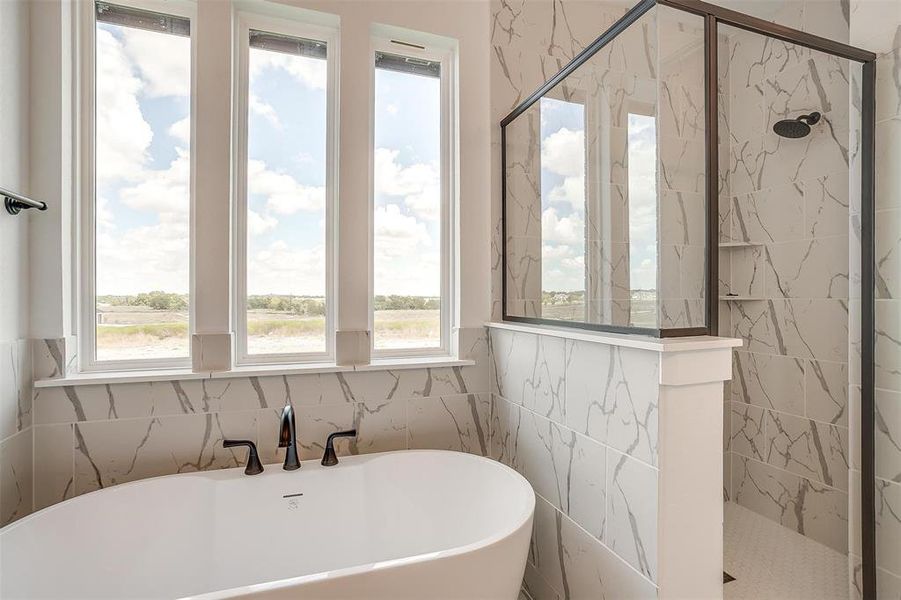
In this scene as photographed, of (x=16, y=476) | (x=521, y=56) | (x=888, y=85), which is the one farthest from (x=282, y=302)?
(x=888, y=85)

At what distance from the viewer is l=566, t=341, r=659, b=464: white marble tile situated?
121cm

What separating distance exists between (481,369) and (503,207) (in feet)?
2.64

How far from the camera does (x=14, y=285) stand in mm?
1541

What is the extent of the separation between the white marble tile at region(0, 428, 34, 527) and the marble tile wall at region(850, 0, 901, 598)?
3.02 meters

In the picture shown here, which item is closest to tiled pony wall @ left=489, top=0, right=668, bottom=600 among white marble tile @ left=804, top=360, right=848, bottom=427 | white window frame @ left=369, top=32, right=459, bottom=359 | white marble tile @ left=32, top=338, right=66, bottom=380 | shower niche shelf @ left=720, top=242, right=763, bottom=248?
white window frame @ left=369, top=32, right=459, bottom=359

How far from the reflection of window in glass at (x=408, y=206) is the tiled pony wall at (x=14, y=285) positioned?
4.16 ft

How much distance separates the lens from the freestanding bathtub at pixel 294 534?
3.82ft

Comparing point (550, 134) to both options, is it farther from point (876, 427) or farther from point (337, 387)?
point (876, 427)

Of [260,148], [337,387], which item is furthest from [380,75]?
[337,387]

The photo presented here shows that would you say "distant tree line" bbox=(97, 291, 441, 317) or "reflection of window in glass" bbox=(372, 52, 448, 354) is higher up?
"reflection of window in glass" bbox=(372, 52, 448, 354)

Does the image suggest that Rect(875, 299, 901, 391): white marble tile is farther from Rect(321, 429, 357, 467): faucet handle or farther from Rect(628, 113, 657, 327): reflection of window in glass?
Rect(321, 429, 357, 467): faucet handle

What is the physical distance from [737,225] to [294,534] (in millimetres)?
2752

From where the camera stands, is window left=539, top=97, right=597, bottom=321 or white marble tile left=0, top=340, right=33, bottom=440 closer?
white marble tile left=0, top=340, right=33, bottom=440

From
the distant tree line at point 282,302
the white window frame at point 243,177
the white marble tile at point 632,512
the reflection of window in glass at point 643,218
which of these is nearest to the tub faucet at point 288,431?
the white window frame at point 243,177
